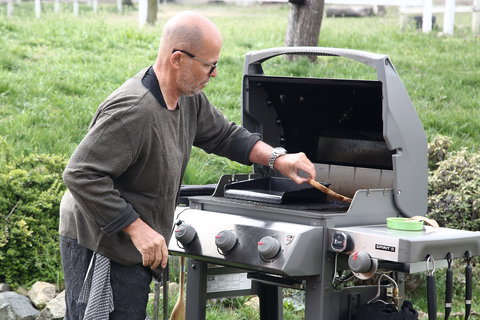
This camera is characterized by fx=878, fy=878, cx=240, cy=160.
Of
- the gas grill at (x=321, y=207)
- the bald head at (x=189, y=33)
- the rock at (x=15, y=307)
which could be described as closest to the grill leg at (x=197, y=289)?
the gas grill at (x=321, y=207)

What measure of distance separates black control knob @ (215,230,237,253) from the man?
193mm

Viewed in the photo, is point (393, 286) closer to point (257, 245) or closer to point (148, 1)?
point (257, 245)

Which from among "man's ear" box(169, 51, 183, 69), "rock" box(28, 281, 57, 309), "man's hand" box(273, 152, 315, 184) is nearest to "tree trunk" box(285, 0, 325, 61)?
"rock" box(28, 281, 57, 309)

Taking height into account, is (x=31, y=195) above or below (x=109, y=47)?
below

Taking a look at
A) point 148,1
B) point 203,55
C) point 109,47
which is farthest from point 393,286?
point 148,1

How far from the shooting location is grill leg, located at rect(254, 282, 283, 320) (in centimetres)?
427

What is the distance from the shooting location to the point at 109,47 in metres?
9.77

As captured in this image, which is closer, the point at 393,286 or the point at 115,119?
the point at 115,119

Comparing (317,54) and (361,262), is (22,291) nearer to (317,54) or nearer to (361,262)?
(317,54)

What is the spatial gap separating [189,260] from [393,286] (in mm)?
896

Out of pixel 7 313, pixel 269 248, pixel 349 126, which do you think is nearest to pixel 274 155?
pixel 349 126

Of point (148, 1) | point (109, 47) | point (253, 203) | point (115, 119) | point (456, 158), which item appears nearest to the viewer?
point (115, 119)

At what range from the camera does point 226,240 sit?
A: 3.34m

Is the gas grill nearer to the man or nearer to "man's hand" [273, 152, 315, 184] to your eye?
"man's hand" [273, 152, 315, 184]
